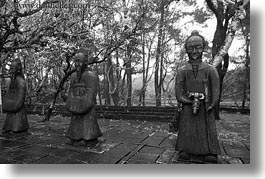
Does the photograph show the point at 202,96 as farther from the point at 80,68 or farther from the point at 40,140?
the point at 40,140

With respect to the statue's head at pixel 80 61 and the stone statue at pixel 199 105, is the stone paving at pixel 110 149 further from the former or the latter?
the statue's head at pixel 80 61

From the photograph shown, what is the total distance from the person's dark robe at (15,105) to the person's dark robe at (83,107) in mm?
1523

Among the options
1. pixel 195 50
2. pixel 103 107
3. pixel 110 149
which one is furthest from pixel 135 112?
pixel 195 50

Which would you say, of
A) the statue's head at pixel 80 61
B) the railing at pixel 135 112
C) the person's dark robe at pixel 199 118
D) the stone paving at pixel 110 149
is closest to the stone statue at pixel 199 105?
the person's dark robe at pixel 199 118

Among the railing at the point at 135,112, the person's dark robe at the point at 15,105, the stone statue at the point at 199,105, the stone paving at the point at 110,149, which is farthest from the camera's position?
the railing at the point at 135,112

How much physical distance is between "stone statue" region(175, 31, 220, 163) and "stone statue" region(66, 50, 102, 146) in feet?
5.77

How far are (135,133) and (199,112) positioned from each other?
2.52m

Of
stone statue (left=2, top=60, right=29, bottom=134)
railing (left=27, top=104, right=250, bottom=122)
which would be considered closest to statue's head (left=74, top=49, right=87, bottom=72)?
stone statue (left=2, top=60, right=29, bottom=134)

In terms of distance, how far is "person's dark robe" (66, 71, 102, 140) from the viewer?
13.2 feet

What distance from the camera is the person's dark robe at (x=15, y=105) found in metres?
4.86

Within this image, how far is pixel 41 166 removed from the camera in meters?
3.18

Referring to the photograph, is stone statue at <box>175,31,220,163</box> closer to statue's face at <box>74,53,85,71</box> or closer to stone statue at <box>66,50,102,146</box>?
stone statue at <box>66,50,102,146</box>

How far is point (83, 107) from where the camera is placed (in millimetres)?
4012

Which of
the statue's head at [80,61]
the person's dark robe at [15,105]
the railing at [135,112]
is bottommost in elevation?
the railing at [135,112]
